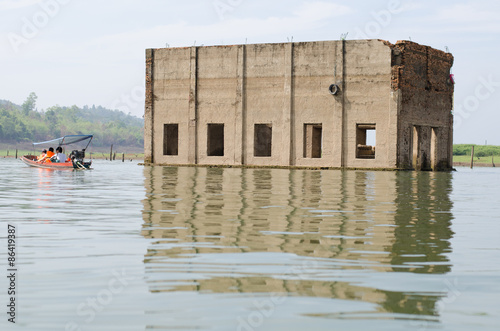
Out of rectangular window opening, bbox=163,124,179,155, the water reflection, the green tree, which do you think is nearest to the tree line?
Answer: the green tree

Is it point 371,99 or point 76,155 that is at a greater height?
point 371,99

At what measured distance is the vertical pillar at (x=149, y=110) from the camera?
41.6 meters

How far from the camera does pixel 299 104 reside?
37.3 metres

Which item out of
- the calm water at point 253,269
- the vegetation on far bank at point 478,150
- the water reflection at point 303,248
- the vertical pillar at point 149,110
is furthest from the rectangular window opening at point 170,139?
the vegetation on far bank at point 478,150

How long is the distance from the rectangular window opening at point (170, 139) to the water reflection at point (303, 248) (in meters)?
27.6

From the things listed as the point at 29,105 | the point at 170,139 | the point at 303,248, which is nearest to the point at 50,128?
the point at 29,105

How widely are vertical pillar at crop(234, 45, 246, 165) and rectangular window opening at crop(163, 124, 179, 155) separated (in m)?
5.05

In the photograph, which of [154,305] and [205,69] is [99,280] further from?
[205,69]

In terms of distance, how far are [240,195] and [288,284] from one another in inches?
421

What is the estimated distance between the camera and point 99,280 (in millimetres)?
5742

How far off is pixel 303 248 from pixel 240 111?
31.3 m

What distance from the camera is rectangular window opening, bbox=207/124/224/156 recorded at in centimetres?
4103

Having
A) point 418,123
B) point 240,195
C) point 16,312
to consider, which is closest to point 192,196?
point 240,195

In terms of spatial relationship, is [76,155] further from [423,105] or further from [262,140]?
[423,105]
